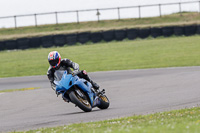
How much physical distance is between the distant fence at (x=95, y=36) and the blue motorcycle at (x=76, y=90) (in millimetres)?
23843

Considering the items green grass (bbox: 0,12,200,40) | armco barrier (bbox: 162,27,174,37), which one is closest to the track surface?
armco barrier (bbox: 162,27,174,37)

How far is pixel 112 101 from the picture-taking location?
42.0 ft

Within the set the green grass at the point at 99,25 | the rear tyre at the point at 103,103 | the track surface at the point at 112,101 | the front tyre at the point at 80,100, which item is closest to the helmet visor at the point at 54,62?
the front tyre at the point at 80,100

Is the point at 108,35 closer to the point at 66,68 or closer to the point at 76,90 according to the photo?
the point at 66,68

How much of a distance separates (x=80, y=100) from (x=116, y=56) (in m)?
18.4

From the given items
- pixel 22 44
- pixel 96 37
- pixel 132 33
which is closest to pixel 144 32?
pixel 132 33

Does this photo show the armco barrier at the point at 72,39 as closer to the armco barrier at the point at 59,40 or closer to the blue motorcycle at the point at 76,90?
the armco barrier at the point at 59,40

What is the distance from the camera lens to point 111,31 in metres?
34.7

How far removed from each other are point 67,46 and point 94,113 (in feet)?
80.5

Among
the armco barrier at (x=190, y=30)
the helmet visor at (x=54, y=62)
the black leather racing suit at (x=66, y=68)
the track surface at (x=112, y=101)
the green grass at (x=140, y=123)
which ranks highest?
the helmet visor at (x=54, y=62)

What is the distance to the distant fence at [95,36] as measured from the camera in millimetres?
34375

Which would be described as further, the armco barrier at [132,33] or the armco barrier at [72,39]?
the armco barrier at [72,39]

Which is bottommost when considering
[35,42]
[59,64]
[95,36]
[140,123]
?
[35,42]

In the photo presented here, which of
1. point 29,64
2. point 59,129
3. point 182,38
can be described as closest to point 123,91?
point 59,129
